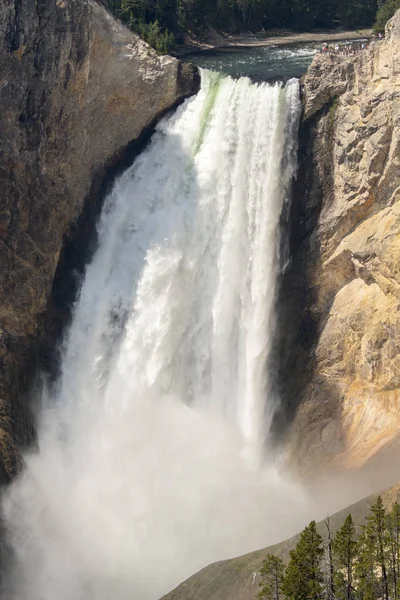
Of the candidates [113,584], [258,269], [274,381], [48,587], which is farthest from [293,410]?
[48,587]

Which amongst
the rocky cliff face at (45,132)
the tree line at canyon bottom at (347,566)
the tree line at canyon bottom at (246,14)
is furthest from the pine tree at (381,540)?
the tree line at canyon bottom at (246,14)

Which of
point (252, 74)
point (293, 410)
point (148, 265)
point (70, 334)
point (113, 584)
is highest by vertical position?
point (252, 74)

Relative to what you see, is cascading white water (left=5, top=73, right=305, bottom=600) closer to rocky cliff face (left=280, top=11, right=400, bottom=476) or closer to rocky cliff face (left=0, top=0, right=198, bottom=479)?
rocky cliff face (left=280, top=11, right=400, bottom=476)

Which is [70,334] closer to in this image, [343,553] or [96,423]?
[96,423]

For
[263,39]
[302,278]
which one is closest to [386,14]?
[263,39]

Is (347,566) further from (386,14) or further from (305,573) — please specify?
(386,14)

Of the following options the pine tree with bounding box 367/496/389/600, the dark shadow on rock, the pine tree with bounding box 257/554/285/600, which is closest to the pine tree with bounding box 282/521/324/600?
the pine tree with bounding box 257/554/285/600

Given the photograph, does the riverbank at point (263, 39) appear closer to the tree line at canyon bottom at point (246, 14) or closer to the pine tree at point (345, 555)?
the tree line at canyon bottom at point (246, 14)
